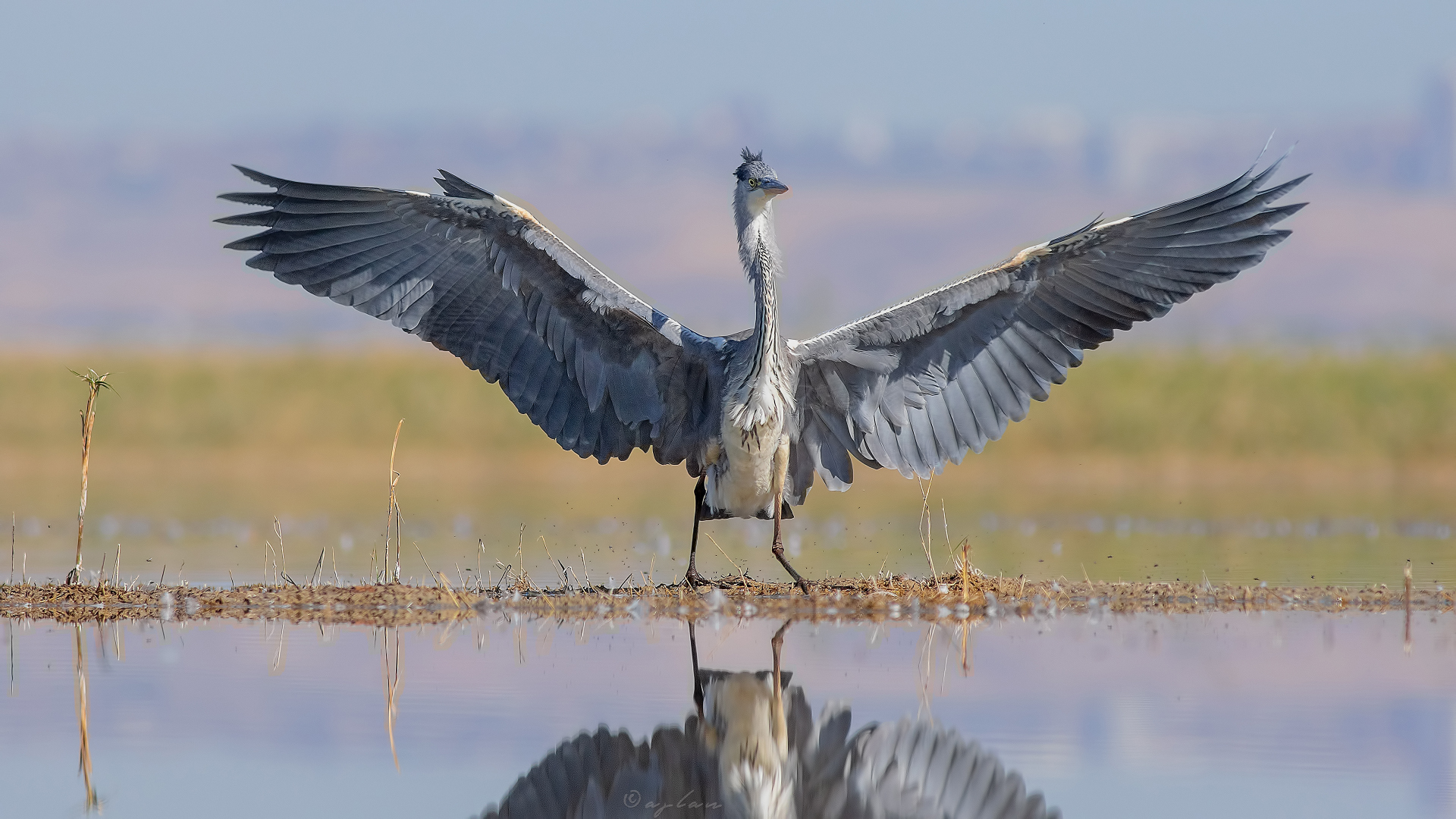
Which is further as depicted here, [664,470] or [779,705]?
[664,470]

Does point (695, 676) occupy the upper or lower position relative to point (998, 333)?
lower

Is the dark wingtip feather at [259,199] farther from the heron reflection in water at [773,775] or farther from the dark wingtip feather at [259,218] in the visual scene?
the heron reflection in water at [773,775]

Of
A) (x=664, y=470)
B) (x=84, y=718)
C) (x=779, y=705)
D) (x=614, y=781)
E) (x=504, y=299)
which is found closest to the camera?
(x=614, y=781)

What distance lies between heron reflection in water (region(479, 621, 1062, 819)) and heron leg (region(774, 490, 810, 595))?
369cm

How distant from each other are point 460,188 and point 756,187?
225cm

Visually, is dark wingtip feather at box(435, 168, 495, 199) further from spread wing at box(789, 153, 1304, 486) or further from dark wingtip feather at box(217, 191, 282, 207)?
spread wing at box(789, 153, 1304, 486)

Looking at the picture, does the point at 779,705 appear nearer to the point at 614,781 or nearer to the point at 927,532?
the point at 614,781

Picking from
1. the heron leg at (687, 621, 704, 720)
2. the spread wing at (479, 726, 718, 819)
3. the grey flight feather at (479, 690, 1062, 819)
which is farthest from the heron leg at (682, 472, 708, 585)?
the spread wing at (479, 726, 718, 819)

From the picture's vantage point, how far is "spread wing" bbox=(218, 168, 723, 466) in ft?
39.6

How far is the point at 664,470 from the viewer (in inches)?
1414

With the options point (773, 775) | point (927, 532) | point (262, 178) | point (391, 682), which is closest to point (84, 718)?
point (391, 682)

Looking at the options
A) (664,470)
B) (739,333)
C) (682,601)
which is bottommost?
(682,601)

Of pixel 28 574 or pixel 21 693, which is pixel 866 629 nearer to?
pixel 21 693

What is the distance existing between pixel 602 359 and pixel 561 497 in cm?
1528
